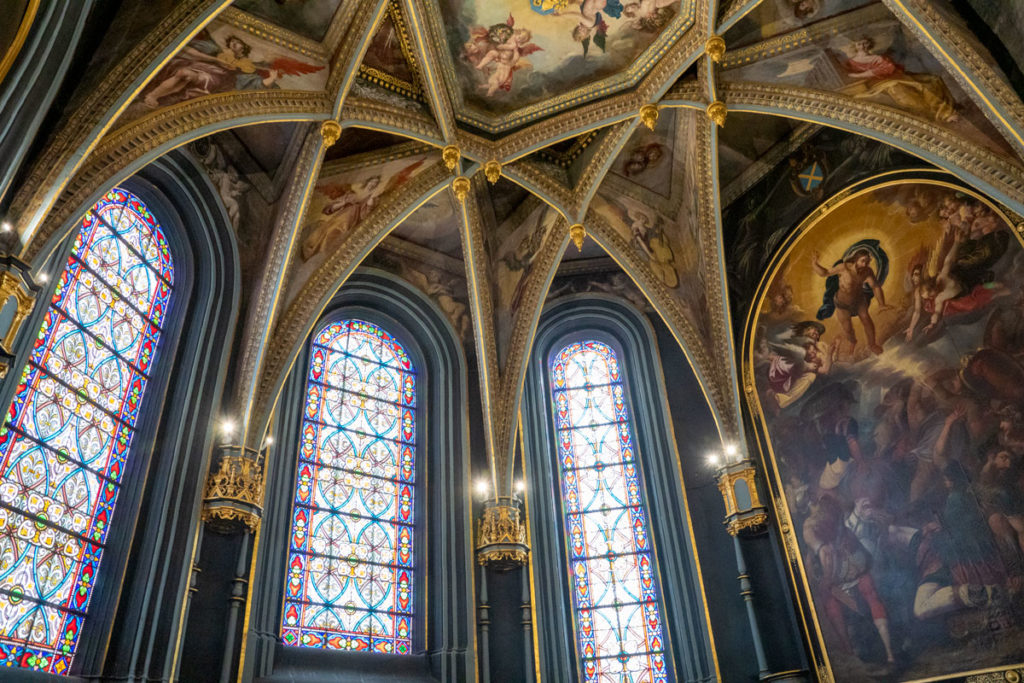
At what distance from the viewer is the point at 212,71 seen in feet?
33.8

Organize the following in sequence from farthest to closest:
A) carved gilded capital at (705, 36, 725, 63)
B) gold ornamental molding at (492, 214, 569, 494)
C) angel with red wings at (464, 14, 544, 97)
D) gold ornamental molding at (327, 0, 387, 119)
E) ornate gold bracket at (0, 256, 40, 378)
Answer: gold ornamental molding at (492, 214, 569, 494) → angel with red wings at (464, 14, 544, 97) → carved gilded capital at (705, 36, 725, 63) → gold ornamental molding at (327, 0, 387, 119) → ornate gold bracket at (0, 256, 40, 378)

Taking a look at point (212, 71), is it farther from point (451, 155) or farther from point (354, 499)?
point (354, 499)

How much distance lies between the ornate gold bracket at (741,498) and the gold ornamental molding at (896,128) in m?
5.10

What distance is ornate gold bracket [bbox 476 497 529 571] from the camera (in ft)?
40.3

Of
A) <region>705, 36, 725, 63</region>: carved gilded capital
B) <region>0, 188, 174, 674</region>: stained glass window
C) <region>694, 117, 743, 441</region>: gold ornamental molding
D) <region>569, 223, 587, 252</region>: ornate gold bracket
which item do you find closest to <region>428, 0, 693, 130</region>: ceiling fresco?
<region>705, 36, 725, 63</region>: carved gilded capital

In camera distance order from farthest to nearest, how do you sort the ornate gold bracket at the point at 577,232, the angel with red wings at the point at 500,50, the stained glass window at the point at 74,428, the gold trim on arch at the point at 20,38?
the ornate gold bracket at the point at 577,232 → the angel with red wings at the point at 500,50 → the stained glass window at the point at 74,428 → the gold trim on arch at the point at 20,38

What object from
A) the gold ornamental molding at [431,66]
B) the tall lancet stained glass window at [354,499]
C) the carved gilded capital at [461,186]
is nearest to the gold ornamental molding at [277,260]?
the tall lancet stained glass window at [354,499]

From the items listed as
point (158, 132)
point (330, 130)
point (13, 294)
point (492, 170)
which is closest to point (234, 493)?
Result: point (13, 294)

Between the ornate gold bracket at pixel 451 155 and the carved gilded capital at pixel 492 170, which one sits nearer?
the ornate gold bracket at pixel 451 155

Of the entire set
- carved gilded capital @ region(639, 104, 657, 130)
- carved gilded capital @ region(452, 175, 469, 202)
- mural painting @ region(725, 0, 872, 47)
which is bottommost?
carved gilded capital @ region(452, 175, 469, 202)

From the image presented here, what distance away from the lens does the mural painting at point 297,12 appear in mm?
10664

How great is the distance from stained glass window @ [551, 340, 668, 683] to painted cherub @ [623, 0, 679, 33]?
6.09 m

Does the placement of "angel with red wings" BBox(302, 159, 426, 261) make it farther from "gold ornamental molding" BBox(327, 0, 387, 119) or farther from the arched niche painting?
the arched niche painting

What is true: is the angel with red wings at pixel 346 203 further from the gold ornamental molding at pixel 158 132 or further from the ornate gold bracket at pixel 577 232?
A: the ornate gold bracket at pixel 577 232
